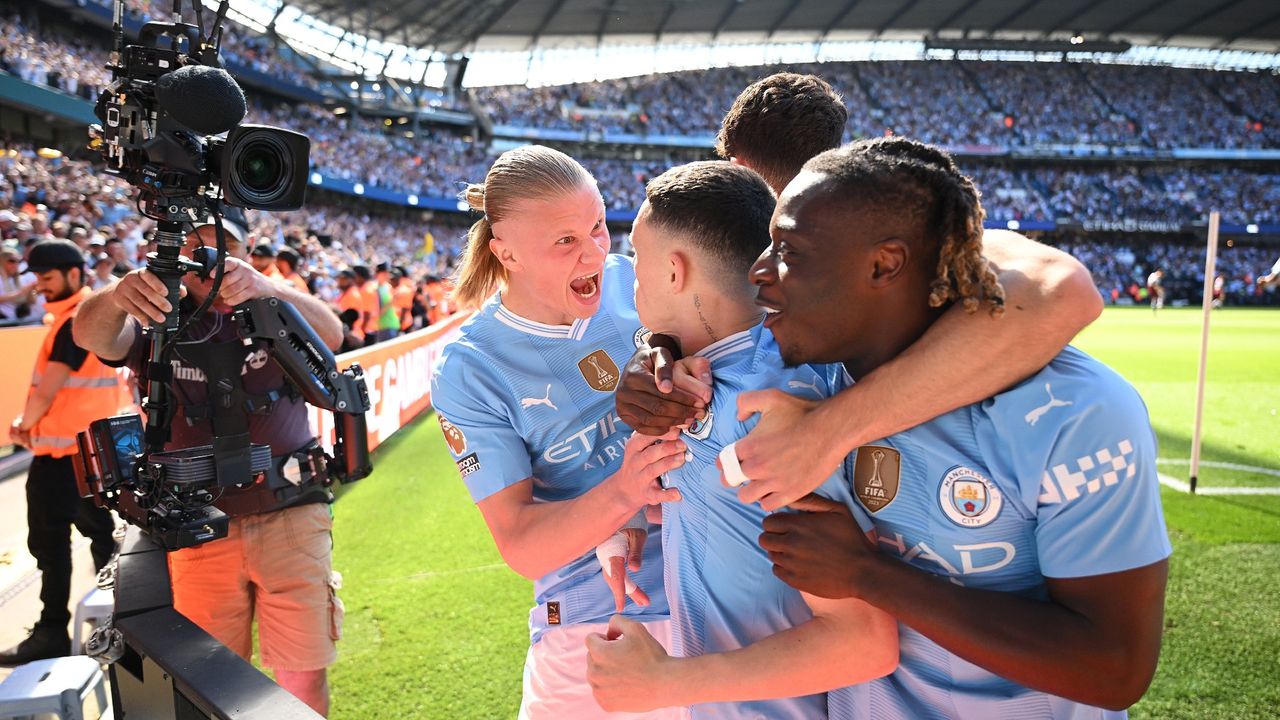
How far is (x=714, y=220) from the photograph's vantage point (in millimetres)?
1539

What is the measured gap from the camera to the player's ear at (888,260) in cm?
123

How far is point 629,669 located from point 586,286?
3.48 ft

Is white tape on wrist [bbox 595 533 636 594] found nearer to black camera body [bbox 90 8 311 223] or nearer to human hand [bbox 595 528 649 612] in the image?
human hand [bbox 595 528 649 612]

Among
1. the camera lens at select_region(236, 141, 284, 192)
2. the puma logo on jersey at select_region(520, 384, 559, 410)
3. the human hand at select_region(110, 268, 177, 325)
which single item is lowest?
the puma logo on jersey at select_region(520, 384, 559, 410)

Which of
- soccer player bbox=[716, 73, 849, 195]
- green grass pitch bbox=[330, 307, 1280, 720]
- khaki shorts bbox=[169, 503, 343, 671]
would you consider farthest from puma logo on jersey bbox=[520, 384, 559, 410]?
green grass pitch bbox=[330, 307, 1280, 720]

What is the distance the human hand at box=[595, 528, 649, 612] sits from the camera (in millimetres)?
1859

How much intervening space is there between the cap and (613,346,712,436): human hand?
490cm

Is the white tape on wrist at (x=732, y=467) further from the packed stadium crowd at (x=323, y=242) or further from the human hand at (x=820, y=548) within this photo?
the packed stadium crowd at (x=323, y=242)

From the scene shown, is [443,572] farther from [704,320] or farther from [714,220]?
[714,220]

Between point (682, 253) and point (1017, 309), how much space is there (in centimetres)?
62

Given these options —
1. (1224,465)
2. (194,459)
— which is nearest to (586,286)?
(194,459)

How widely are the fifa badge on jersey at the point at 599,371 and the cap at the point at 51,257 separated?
4.41 m

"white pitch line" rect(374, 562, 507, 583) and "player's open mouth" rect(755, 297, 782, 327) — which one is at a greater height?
"player's open mouth" rect(755, 297, 782, 327)

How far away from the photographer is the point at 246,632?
309cm
